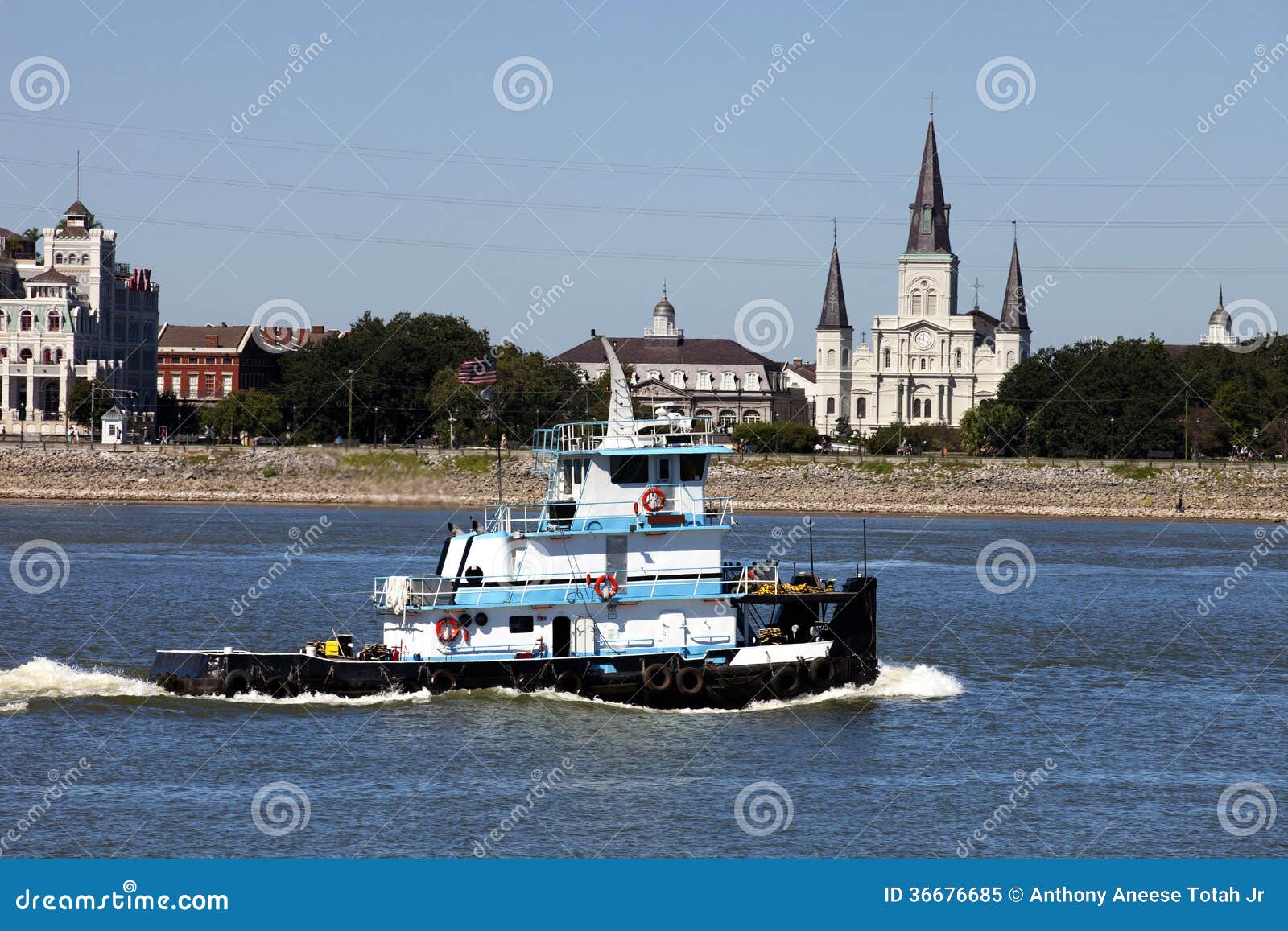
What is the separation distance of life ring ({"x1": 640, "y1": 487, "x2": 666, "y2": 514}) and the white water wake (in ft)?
13.9

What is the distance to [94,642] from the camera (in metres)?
44.1

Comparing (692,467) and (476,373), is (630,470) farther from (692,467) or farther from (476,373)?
(476,373)

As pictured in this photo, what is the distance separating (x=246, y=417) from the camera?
503 feet

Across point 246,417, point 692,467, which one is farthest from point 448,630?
point 246,417

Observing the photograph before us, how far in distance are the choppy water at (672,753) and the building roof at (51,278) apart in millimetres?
104881

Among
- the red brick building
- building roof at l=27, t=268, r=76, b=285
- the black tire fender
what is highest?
building roof at l=27, t=268, r=76, b=285

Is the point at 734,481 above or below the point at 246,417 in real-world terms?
below

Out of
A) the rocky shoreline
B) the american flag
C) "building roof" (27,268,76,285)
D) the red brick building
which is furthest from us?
the red brick building

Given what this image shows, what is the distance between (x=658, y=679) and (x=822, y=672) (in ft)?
12.0

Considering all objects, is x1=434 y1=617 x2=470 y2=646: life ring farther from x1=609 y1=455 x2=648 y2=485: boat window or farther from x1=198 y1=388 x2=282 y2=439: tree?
x1=198 y1=388 x2=282 y2=439: tree

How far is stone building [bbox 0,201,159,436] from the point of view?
14812 cm

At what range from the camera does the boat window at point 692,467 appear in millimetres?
36500

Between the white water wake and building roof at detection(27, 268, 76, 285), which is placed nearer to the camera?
the white water wake

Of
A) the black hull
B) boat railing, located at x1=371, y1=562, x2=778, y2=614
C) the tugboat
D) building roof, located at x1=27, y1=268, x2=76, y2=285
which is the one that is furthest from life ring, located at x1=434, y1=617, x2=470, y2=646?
building roof, located at x1=27, y1=268, x2=76, y2=285
